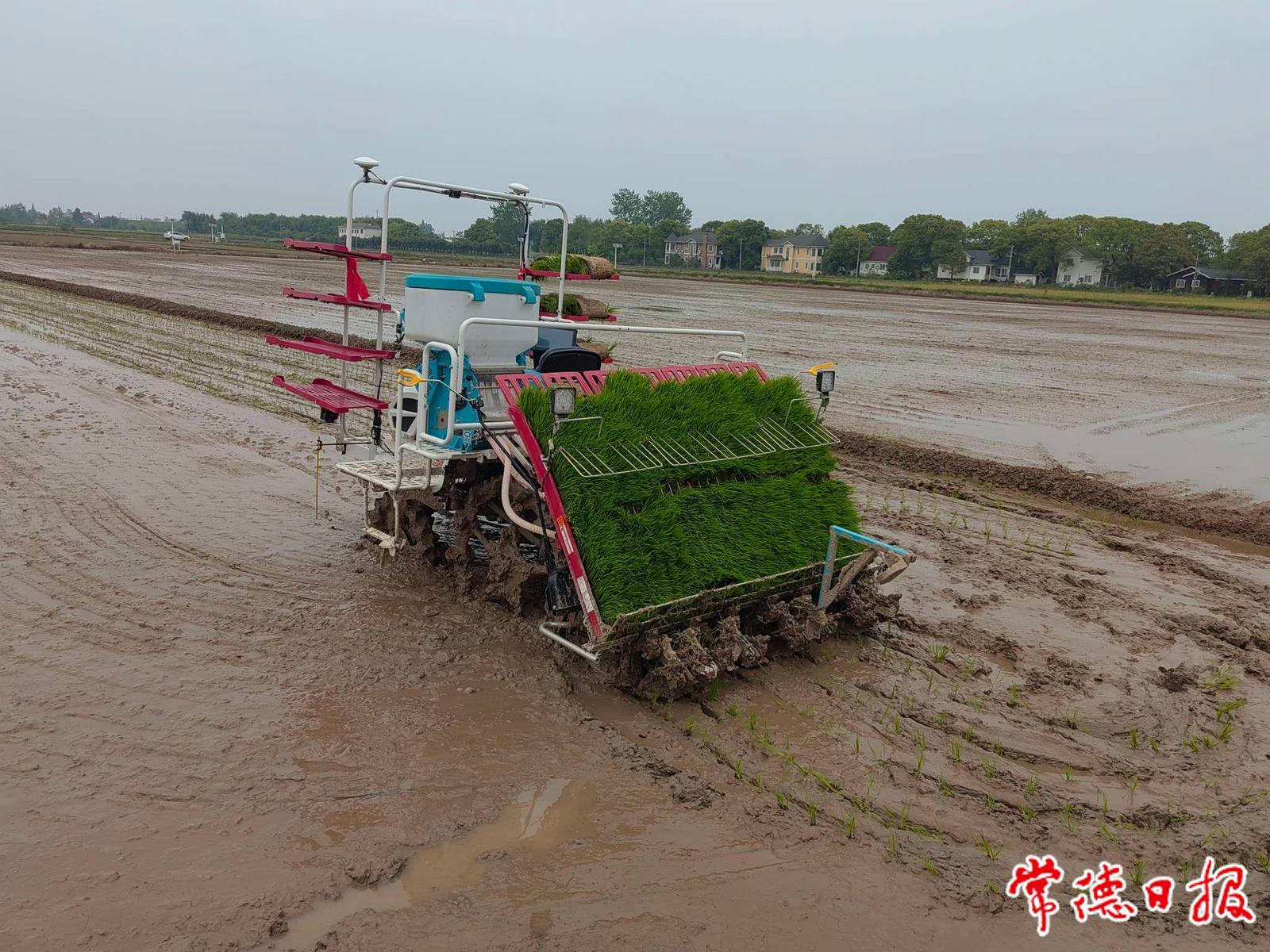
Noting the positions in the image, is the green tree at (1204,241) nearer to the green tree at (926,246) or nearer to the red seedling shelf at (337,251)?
the green tree at (926,246)

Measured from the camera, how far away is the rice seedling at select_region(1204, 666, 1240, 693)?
17.2 feet

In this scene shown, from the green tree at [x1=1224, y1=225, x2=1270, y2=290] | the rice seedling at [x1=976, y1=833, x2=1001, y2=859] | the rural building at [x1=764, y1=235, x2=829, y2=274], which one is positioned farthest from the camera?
the rural building at [x1=764, y1=235, x2=829, y2=274]

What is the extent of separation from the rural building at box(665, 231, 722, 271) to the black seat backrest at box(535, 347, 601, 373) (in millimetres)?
91413

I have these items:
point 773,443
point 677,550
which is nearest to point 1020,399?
point 773,443

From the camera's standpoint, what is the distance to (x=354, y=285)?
622 cm

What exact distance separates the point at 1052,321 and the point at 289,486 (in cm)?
3153

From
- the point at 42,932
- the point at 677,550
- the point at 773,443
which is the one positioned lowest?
the point at 42,932

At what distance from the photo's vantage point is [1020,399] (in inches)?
585

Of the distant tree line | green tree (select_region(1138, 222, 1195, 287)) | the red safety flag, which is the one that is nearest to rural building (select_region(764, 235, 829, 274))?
the distant tree line

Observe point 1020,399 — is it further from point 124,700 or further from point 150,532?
point 124,700

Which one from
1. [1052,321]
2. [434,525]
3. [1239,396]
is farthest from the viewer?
[1052,321]

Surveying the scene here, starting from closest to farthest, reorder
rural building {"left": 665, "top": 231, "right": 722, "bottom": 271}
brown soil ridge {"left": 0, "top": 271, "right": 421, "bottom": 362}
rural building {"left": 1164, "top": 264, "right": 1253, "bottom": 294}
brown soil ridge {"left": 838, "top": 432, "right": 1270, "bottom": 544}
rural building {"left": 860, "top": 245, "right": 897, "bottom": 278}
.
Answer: brown soil ridge {"left": 838, "top": 432, "right": 1270, "bottom": 544} → brown soil ridge {"left": 0, "top": 271, "right": 421, "bottom": 362} → rural building {"left": 1164, "top": 264, "right": 1253, "bottom": 294} → rural building {"left": 860, "top": 245, "right": 897, "bottom": 278} → rural building {"left": 665, "top": 231, "right": 722, "bottom": 271}

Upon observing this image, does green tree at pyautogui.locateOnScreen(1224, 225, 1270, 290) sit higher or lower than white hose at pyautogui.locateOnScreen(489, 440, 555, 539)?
higher

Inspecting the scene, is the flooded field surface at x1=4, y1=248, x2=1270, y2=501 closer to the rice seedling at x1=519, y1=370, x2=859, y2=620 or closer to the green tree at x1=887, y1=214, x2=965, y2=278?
the rice seedling at x1=519, y1=370, x2=859, y2=620
